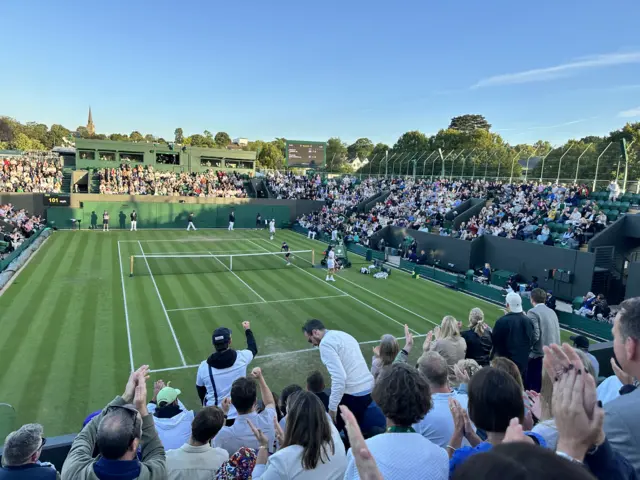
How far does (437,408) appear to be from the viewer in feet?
13.3

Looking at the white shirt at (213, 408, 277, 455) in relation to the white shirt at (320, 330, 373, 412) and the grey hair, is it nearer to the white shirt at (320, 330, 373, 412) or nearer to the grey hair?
the white shirt at (320, 330, 373, 412)

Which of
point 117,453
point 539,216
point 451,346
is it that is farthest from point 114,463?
point 539,216

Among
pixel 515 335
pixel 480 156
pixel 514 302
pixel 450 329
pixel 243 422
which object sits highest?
pixel 480 156

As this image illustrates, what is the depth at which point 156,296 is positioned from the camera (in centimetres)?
1856

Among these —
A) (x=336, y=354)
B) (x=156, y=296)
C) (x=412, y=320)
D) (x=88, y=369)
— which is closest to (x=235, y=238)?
(x=156, y=296)

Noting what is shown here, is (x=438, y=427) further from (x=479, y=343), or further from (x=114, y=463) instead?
(x=479, y=343)

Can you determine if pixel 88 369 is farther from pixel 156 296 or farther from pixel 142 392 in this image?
pixel 142 392

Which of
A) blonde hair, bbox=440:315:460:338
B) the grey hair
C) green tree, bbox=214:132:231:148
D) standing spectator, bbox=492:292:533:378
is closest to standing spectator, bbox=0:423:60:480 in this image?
the grey hair

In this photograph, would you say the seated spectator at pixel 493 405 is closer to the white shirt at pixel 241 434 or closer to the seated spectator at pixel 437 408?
the seated spectator at pixel 437 408

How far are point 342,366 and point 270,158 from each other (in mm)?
103089

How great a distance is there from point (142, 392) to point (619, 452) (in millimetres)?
3391

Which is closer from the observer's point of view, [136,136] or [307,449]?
[307,449]

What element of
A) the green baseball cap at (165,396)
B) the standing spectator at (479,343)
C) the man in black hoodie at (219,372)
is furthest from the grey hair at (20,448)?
the standing spectator at (479,343)

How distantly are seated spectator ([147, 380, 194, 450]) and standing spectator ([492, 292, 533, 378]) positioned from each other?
515 centimetres
